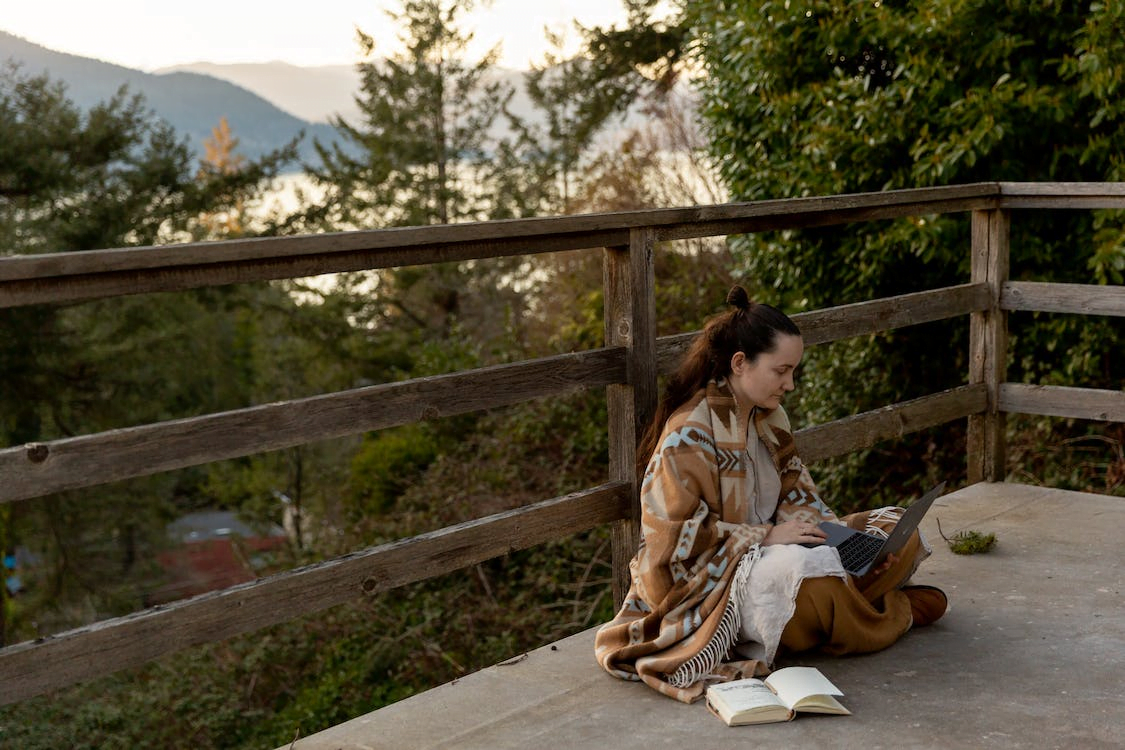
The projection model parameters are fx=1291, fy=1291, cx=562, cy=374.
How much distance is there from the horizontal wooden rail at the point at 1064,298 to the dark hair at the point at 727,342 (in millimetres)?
2314

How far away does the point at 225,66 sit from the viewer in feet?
162

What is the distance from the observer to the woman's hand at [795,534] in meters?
3.16

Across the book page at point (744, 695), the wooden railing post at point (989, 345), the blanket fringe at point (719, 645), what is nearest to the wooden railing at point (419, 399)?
the wooden railing post at point (989, 345)

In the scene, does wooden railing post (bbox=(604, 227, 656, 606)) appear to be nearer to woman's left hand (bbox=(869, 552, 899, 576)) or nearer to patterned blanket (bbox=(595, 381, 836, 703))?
patterned blanket (bbox=(595, 381, 836, 703))

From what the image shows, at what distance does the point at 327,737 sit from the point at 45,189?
14388mm

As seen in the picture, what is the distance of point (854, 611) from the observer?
3.26m

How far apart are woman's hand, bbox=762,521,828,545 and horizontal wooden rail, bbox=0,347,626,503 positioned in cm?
69

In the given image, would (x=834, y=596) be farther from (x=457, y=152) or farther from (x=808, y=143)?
(x=457, y=152)

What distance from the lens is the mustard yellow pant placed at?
124 inches

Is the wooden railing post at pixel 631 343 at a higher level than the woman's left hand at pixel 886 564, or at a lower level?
higher

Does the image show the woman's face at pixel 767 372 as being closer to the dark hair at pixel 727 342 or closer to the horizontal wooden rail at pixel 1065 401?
the dark hair at pixel 727 342

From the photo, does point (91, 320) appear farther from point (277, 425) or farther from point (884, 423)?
point (277, 425)

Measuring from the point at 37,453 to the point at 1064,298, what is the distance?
4.08m

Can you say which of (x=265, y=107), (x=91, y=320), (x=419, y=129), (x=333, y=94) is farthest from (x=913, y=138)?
(x=265, y=107)
